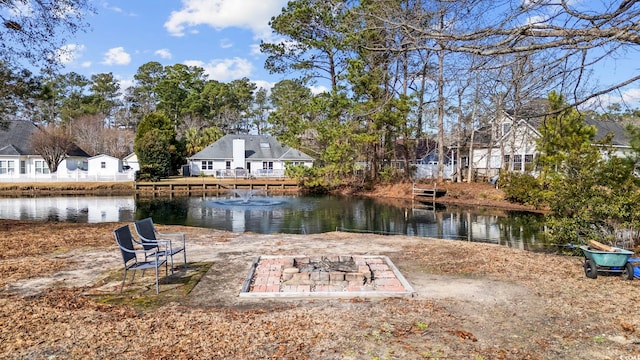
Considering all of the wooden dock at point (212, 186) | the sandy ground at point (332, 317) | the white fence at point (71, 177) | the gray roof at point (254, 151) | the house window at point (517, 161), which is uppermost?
the gray roof at point (254, 151)

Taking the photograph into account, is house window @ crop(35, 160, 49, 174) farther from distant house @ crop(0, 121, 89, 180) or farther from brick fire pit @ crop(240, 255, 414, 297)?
brick fire pit @ crop(240, 255, 414, 297)

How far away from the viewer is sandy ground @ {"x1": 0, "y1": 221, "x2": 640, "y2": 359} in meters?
3.78

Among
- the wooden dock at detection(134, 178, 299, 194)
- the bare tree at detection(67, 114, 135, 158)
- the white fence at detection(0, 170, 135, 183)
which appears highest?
the bare tree at detection(67, 114, 135, 158)

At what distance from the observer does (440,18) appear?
15.8ft

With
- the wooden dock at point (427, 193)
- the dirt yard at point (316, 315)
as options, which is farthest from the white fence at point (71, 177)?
the dirt yard at point (316, 315)

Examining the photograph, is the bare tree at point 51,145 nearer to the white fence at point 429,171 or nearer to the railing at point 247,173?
the railing at point 247,173

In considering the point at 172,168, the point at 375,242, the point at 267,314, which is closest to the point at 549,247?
the point at 375,242

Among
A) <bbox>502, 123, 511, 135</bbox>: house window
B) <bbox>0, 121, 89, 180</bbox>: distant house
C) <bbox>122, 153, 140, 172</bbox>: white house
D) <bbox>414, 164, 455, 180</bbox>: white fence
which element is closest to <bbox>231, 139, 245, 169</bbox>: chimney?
<bbox>122, 153, 140, 172</bbox>: white house

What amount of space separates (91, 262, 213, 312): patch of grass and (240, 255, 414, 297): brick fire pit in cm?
84

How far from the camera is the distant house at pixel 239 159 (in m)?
43.8

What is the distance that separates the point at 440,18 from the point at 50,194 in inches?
1387

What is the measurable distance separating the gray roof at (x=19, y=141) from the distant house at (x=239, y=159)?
11759 millimetres

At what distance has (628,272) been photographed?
20.0 ft

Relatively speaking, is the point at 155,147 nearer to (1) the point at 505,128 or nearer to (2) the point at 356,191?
(2) the point at 356,191
